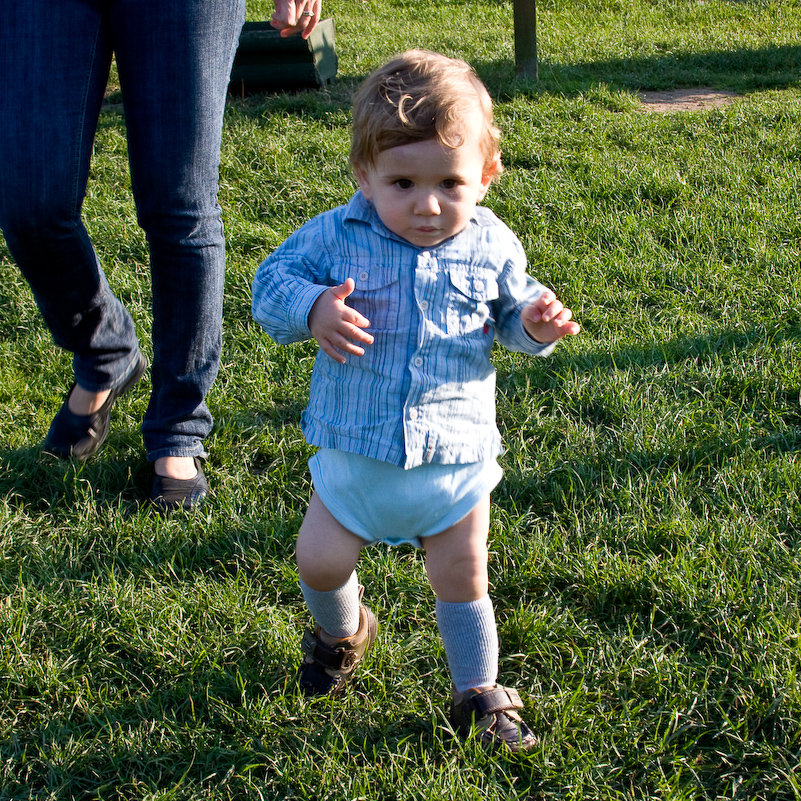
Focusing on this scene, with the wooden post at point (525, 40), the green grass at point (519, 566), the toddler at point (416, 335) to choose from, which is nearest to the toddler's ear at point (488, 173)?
the toddler at point (416, 335)

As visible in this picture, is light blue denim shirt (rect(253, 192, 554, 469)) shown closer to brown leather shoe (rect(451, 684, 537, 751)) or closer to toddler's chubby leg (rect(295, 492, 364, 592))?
toddler's chubby leg (rect(295, 492, 364, 592))

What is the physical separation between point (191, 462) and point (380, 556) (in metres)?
0.68

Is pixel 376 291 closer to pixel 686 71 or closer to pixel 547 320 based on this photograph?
pixel 547 320

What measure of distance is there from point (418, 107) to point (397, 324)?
42cm

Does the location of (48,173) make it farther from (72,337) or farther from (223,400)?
(223,400)

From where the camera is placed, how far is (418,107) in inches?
63.4

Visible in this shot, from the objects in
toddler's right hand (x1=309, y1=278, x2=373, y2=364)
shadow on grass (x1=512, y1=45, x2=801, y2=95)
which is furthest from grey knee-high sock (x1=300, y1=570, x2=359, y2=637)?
shadow on grass (x1=512, y1=45, x2=801, y2=95)

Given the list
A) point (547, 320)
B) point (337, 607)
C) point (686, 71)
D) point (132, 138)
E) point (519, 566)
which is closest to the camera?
point (547, 320)

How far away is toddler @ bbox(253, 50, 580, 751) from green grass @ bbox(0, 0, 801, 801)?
281mm

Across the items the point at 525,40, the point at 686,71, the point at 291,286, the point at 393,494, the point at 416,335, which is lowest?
the point at 393,494

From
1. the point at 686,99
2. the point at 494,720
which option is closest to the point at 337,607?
the point at 494,720

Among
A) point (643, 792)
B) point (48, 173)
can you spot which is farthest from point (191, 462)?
point (643, 792)

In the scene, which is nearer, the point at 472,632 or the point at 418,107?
the point at 418,107

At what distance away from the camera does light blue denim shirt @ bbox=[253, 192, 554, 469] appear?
175 centimetres
